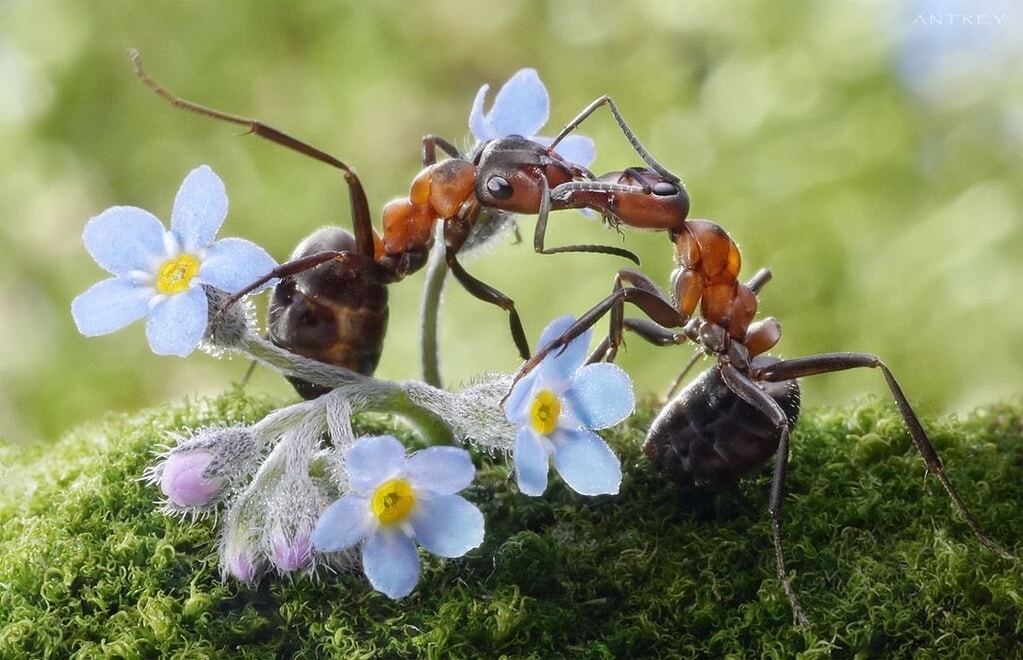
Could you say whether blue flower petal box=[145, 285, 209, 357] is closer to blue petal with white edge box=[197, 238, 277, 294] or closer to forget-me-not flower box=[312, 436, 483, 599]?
blue petal with white edge box=[197, 238, 277, 294]

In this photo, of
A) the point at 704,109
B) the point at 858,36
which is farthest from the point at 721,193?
the point at 858,36

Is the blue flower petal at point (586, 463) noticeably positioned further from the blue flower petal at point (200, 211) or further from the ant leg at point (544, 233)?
the blue flower petal at point (200, 211)

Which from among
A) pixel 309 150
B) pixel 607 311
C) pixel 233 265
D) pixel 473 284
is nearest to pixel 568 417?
pixel 607 311

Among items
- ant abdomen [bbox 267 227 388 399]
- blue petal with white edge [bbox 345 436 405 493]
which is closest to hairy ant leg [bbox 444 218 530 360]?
ant abdomen [bbox 267 227 388 399]

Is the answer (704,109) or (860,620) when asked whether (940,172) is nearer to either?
(704,109)

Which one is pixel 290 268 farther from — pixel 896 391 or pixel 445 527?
pixel 896 391
